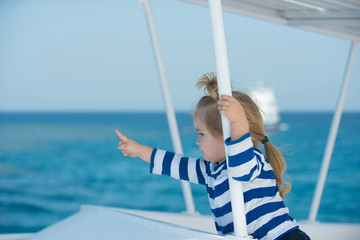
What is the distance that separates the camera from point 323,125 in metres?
24.5

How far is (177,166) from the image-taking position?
65.4 inches

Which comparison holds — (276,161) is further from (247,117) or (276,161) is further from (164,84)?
(164,84)

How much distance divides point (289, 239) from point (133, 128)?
23.3m

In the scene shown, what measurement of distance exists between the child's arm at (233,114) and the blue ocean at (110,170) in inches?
353

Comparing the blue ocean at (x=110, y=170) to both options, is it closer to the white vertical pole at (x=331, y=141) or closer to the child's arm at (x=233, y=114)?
the white vertical pole at (x=331, y=141)

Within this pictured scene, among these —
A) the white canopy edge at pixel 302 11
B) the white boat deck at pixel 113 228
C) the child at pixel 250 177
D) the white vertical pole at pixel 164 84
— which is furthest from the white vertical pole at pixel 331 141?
the white boat deck at pixel 113 228

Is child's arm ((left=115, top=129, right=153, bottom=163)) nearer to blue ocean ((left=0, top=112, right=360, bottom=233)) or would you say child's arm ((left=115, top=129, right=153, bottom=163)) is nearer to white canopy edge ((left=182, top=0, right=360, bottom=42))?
white canopy edge ((left=182, top=0, right=360, bottom=42))

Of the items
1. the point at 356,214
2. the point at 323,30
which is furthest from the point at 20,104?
the point at 323,30

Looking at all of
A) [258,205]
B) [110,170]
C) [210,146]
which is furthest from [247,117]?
[110,170]

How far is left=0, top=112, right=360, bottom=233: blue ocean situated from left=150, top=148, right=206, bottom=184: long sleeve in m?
8.53

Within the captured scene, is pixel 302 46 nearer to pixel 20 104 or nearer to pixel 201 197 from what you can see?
pixel 201 197

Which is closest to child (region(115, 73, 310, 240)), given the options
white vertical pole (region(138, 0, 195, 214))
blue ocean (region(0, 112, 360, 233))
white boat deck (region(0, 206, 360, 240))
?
white boat deck (region(0, 206, 360, 240))

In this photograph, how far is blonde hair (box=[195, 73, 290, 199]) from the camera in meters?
1.47

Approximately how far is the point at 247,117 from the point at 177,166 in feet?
1.09
